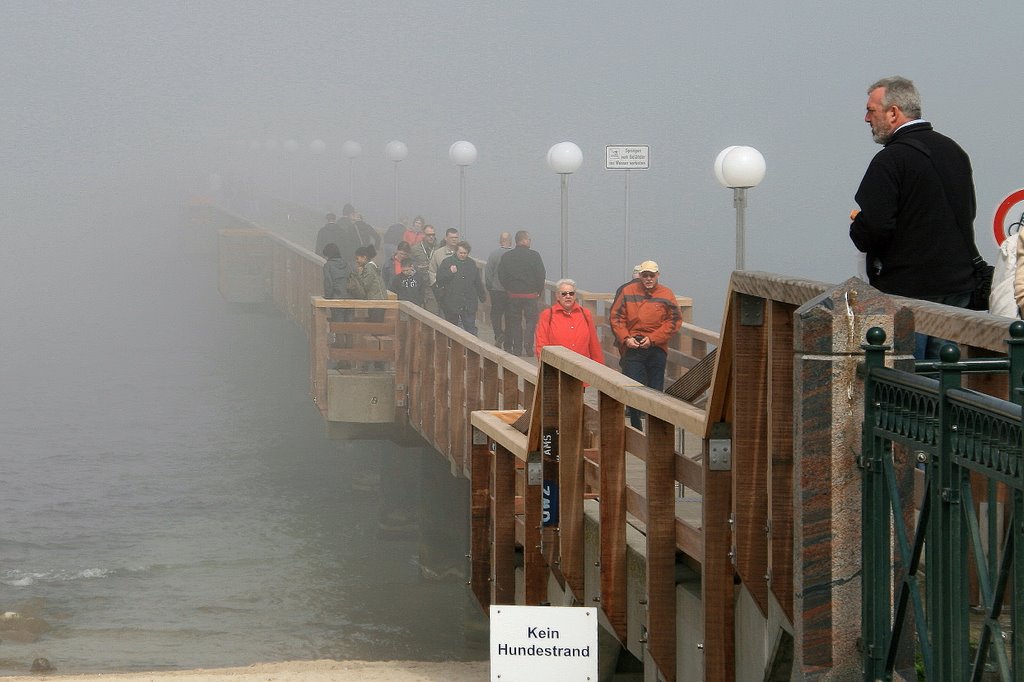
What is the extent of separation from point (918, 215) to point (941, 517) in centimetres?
224

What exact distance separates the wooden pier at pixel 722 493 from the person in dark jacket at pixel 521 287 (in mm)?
8154

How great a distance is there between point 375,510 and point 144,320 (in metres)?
53.0

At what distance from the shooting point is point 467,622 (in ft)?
60.5

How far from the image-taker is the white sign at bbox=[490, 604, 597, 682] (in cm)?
577

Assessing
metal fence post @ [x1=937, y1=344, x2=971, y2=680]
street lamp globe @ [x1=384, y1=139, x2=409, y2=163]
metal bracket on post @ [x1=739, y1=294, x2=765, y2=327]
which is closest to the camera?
metal fence post @ [x1=937, y1=344, x2=971, y2=680]

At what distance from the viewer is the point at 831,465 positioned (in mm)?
4340

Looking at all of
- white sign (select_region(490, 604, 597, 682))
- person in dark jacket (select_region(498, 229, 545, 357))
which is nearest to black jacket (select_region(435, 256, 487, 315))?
person in dark jacket (select_region(498, 229, 545, 357))

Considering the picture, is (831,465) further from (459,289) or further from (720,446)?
(459,289)

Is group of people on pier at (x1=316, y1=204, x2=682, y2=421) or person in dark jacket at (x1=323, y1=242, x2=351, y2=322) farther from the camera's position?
person in dark jacket at (x1=323, y1=242, x2=351, y2=322)

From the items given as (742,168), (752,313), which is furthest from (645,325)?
(752,313)

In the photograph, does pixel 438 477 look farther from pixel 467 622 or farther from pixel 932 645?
pixel 932 645

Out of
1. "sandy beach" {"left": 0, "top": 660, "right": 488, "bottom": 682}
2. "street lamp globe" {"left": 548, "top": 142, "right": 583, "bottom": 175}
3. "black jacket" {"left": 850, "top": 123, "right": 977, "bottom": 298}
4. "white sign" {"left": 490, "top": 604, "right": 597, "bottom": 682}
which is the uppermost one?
"street lamp globe" {"left": 548, "top": 142, "right": 583, "bottom": 175}

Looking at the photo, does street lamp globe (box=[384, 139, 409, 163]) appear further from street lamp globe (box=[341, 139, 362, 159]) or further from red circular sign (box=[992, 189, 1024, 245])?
red circular sign (box=[992, 189, 1024, 245])

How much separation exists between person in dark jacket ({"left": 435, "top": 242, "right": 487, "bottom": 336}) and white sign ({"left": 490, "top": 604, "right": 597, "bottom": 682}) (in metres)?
14.9
